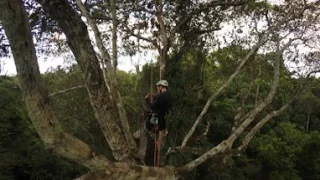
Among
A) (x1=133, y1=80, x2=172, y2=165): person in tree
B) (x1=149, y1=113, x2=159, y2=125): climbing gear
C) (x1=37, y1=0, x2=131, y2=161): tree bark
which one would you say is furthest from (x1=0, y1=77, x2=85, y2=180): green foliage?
(x1=37, y1=0, x2=131, y2=161): tree bark

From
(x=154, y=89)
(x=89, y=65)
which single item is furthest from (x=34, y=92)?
(x=154, y=89)

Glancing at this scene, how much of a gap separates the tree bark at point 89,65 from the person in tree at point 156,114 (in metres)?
1.28

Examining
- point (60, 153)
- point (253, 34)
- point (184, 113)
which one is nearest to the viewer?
point (60, 153)

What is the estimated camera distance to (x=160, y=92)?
18.7ft

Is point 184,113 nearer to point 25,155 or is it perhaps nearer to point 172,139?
point 172,139

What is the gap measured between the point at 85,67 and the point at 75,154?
108 centimetres

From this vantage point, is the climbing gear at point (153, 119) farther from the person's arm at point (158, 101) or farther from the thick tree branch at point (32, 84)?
the thick tree branch at point (32, 84)

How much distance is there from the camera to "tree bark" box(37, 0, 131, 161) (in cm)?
341

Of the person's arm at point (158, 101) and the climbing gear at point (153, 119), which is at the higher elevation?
the person's arm at point (158, 101)

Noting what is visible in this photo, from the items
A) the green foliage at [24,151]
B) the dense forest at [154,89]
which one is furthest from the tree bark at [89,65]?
the green foliage at [24,151]

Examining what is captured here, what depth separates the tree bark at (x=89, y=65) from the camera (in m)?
3.41

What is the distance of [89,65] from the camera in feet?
12.2

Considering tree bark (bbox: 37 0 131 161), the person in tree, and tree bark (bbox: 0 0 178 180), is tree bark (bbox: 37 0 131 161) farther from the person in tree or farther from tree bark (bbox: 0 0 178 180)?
the person in tree

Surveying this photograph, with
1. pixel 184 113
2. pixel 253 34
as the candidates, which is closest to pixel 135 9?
pixel 253 34
